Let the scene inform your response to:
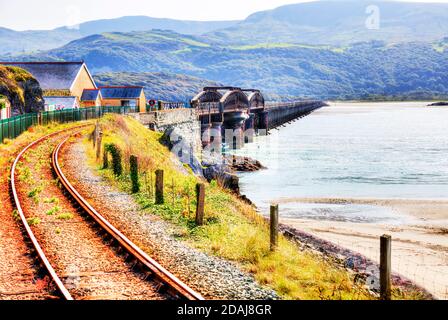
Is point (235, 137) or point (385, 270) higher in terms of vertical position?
point (385, 270)

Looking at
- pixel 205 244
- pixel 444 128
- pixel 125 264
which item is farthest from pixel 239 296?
pixel 444 128

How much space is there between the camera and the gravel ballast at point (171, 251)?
37.1 feet

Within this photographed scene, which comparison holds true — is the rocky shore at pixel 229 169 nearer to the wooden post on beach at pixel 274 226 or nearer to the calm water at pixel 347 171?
the calm water at pixel 347 171

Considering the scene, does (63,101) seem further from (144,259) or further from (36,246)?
(144,259)

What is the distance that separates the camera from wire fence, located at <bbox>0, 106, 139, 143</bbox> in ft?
123

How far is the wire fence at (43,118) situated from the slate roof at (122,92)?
8.85 meters

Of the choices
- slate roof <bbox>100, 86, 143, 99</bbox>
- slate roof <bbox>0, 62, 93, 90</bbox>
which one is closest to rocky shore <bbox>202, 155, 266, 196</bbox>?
slate roof <bbox>100, 86, 143, 99</bbox>

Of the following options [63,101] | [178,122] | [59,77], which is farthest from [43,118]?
[59,77]

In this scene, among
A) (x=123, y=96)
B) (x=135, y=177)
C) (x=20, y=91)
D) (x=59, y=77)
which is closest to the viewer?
(x=135, y=177)

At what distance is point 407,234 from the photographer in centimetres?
2962

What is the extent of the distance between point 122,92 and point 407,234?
61.0 metres

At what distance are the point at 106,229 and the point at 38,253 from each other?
254cm

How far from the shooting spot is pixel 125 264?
12.7 m
